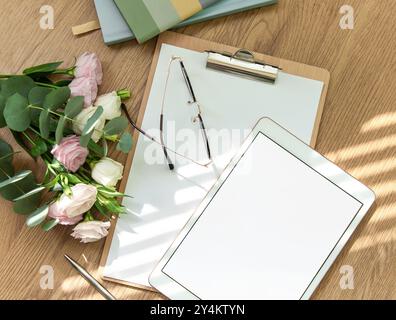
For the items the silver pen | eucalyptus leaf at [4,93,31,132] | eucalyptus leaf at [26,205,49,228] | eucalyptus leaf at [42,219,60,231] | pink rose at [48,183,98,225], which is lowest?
the silver pen

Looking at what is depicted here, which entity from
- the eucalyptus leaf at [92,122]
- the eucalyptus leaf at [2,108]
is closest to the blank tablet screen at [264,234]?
the eucalyptus leaf at [92,122]

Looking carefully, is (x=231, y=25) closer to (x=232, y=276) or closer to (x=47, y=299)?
(x=232, y=276)

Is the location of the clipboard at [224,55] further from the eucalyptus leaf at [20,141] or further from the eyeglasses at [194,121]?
the eucalyptus leaf at [20,141]

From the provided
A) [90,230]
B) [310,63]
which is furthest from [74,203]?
[310,63]

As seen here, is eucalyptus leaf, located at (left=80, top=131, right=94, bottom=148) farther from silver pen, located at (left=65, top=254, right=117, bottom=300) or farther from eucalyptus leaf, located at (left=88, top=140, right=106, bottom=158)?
silver pen, located at (left=65, top=254, right=117, bottom=300)

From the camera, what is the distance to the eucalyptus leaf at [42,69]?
89 cm

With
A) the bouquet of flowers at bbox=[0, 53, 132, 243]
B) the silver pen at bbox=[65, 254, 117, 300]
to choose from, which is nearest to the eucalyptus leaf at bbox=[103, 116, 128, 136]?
the bouquet of flowers at bbox=[0, 53, 132, 243]

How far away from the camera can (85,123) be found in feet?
2.79

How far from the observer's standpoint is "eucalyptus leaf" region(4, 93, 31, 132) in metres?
0.83

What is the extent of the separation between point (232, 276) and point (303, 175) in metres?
0.19

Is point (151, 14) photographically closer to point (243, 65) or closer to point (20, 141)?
point (243, 65)
